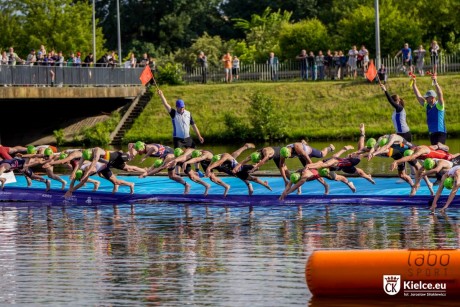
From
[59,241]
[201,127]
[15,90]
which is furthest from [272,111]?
[59,241]

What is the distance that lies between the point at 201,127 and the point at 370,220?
3303 centimetres

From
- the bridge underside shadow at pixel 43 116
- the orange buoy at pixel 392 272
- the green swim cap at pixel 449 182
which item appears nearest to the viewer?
the orange buoy at pixel 392 272

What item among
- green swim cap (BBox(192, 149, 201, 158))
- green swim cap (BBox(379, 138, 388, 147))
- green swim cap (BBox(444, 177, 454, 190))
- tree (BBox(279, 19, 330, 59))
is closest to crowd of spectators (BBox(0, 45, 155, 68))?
tree (BBox(279, 19, 330, 59))

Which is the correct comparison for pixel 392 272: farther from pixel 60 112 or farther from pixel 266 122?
pixel 60 112

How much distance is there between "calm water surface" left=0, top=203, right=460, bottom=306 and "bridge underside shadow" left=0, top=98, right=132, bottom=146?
27.5m

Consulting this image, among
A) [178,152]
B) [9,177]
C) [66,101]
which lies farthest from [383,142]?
[66,101]

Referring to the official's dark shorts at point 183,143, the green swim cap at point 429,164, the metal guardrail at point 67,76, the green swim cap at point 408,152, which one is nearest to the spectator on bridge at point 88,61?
the metal guardrail at point 67,76

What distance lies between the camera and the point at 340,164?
2653 cm

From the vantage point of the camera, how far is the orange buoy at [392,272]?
50.3 ft

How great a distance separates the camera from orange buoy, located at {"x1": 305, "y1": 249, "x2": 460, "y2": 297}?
50.3ft

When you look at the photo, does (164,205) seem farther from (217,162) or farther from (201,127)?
(201,127)

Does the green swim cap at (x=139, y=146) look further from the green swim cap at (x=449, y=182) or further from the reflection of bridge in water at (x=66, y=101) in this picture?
the reflection of bridge in water at (x=66, y=101)

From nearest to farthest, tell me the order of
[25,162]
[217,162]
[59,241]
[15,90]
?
[59,241] < [217,162] < [25,162] < [15,90]

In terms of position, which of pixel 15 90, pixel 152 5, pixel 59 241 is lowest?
pixel 59 241
